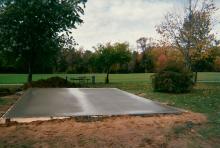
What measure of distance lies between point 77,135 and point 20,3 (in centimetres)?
1932

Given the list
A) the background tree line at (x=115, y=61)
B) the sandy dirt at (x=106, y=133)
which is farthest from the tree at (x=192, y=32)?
the sandy dirt at (x=106, y=133)

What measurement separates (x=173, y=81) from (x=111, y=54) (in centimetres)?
1512

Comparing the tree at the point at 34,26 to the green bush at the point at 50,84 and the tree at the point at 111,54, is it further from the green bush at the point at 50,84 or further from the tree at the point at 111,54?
the tree at the point at 111,54

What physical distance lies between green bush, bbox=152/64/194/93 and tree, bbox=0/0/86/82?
9.62 m

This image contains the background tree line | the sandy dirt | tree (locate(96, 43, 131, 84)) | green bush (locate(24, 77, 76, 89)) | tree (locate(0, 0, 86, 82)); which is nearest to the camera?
the sandy dirt

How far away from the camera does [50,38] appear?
25.8 m

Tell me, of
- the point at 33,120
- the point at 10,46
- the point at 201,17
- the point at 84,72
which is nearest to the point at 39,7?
the point at 10,46

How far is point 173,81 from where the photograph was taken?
18844 millimetres

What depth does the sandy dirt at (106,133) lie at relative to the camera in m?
6.88

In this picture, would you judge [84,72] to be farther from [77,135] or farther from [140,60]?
[77,135]

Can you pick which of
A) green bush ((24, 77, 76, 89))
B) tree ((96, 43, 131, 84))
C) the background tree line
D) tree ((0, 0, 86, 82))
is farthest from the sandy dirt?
tree ((96, 43, 131, 84))

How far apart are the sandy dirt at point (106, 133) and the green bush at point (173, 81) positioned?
9.42 m

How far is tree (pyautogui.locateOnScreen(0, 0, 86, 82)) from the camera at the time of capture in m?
24.5

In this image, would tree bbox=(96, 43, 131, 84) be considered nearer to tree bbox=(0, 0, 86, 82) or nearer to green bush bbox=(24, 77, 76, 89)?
tree bbox=(0, 0, 86, 82)
